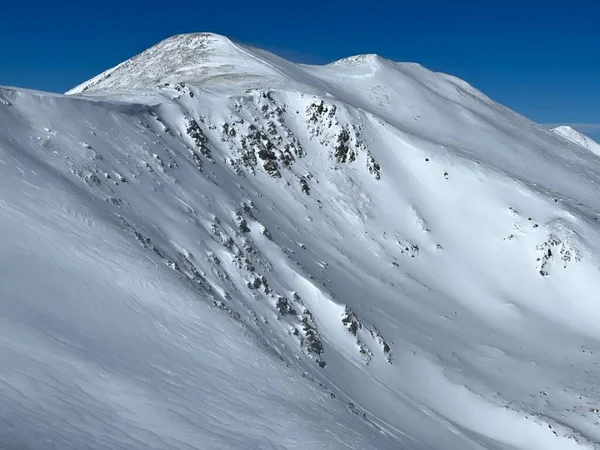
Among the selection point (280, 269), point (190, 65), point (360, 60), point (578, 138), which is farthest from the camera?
point (578, 138)

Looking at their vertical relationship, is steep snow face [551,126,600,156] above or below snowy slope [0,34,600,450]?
above

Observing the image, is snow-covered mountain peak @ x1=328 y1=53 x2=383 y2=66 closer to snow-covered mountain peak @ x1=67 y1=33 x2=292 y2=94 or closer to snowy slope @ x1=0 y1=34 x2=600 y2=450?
snowy slope @ x1=0 y1=34 x2=600 y2=450

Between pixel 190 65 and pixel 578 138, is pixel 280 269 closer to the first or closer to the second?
pixel 190 65

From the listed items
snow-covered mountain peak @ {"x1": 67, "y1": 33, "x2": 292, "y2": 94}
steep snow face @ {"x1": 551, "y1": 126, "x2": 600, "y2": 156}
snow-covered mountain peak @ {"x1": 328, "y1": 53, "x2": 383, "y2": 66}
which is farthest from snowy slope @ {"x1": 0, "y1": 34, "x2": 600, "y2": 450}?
steep snow face @ {"x1": 551, "y1": 126, "x2": 600, "y2": 156}

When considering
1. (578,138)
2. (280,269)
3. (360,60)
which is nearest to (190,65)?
(360,60)

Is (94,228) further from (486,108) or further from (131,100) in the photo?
(486,108)
